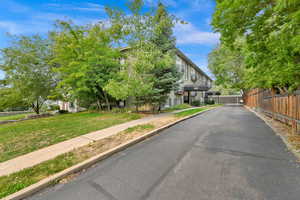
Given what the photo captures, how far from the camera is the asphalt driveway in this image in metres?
1.99

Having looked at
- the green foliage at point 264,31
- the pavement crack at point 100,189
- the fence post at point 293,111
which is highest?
the green foliage at point 264,31

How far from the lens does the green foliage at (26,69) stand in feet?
43.9

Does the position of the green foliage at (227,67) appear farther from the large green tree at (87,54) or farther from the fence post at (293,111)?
the large green tree at (87,54)

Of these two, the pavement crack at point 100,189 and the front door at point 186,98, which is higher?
the front door at point 186,98

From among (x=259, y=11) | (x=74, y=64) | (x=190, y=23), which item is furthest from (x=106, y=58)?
(x=259, y=11)

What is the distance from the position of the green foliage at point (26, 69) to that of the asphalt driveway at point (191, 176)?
15782mm

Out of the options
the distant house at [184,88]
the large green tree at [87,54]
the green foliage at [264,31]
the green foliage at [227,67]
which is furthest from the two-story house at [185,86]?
the green foliage at [264,31]

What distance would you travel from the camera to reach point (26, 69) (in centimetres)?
1358

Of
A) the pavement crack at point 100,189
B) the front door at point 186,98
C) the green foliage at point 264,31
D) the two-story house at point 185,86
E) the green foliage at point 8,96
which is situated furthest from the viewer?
the front door at point 186,98

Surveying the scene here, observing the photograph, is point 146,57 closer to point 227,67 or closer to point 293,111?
point 293,111

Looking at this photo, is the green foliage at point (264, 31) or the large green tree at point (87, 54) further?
the large green tree at point (87, 54)

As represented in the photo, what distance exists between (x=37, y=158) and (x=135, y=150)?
2516 mm

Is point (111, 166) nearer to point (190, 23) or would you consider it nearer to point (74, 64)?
point (74, 64)

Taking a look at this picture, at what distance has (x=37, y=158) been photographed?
323cm
